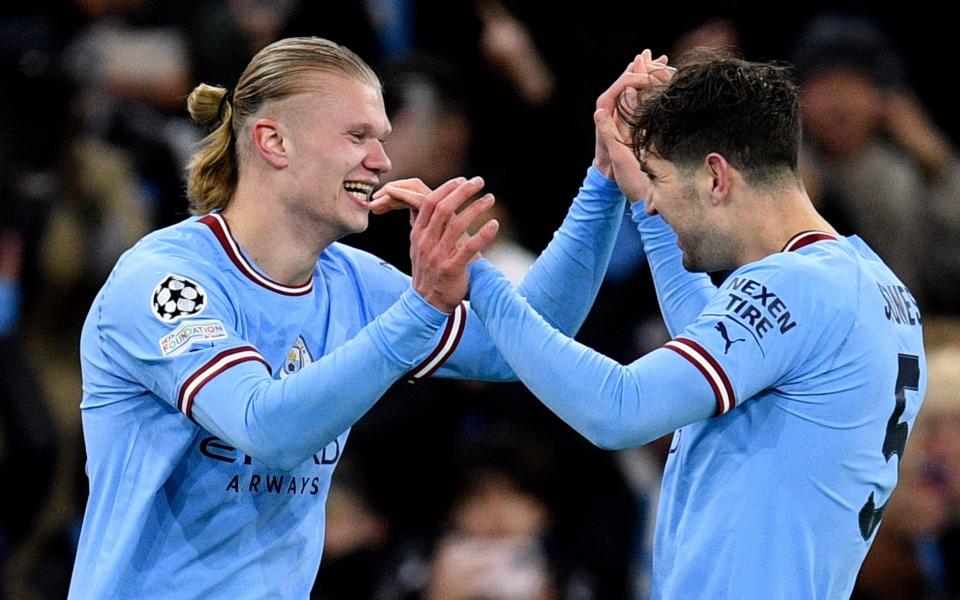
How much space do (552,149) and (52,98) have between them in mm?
2271

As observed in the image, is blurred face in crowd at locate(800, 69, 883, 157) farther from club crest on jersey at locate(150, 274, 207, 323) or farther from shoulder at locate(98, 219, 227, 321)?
club crest on jersey at locate(150, 274, 207, 323)

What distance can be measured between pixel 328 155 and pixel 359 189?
118 mm

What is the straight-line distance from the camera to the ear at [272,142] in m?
3.87

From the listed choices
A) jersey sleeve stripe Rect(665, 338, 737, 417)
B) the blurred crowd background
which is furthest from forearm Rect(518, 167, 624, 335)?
the blurred crowd background

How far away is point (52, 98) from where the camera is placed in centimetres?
714

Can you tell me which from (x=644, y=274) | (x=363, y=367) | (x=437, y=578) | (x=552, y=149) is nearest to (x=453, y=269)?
(x=363, y=367)

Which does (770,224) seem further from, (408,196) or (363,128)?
(363,128)

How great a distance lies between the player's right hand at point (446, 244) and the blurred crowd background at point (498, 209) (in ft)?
8.66

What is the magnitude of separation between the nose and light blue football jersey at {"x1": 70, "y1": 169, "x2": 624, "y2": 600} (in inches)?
12.6

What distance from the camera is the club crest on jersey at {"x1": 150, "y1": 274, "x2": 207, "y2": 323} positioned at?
3.53 metres

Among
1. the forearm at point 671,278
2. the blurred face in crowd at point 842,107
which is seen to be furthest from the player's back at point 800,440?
the blurred face in crowd at point 842,107

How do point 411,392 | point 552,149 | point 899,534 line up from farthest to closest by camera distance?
point 552,149 → point 411,392 → point 899,534

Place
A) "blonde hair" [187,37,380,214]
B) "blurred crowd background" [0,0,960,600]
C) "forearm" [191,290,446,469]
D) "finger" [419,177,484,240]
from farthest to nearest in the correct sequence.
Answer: "blurred crowd background" [0,0,960,600] < "blonde hair" [187,37,380,214] < "finger" [419,177,484,240] < "forearm" [191,290,446,469]

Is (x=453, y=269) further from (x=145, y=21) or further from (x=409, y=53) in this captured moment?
(x=145, y=21)
